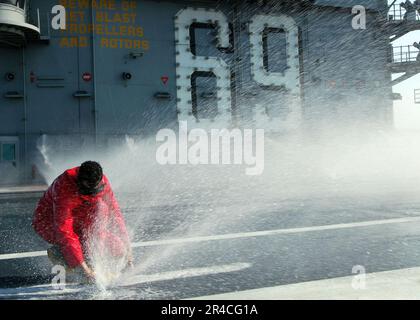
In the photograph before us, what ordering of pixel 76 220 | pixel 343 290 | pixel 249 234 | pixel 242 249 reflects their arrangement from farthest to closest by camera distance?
pixel 249 234
pixel 242 249
pixel 76 220
pixel 343 290

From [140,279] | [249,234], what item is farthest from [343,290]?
[249,234]

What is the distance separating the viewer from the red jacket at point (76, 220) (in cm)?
400

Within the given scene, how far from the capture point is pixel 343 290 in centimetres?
391

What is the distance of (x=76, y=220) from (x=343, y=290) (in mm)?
2498

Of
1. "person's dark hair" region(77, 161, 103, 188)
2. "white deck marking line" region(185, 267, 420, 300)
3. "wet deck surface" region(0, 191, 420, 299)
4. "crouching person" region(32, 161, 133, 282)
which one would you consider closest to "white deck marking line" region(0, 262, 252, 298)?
Answer: "wet deck surface" region(0, 191, 420, 299)

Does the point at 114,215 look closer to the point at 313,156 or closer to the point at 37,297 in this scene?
the point at 37,297

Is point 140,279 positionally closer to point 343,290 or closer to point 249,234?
point 343,290

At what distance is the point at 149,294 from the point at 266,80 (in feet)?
57.5

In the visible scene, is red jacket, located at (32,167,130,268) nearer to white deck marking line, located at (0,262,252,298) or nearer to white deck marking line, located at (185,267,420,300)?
white deck marking line, located at (0,262,252,298)

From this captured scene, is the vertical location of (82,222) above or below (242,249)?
above

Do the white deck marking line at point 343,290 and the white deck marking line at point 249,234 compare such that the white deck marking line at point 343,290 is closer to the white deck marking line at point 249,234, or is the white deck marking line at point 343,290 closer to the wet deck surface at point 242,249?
the wet deck surface at point 242,249

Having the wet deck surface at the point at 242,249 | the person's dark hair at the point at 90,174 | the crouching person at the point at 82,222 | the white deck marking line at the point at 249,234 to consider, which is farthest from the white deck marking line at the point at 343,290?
the white deck marking line at the point at 249,234

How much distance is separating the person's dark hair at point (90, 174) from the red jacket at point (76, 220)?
20cm

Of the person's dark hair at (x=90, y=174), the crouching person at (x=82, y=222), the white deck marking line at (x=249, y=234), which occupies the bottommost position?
the white deck marking line at (x=249, y=234)
